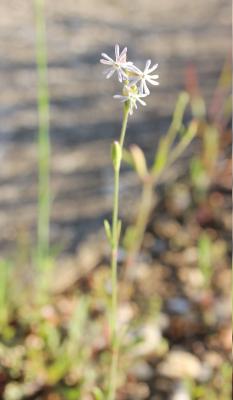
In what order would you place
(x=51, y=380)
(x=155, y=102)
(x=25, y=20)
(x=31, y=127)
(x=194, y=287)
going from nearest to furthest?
(x=51, y=380) < (x=194, y=287) < (x=31, y=127) < (x=155, y=102) < (x=25, y=20)

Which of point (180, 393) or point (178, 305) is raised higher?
point (178, 305)

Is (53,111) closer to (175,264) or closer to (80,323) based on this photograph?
(175,264)

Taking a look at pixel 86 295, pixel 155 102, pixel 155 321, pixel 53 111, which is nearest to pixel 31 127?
pixel 53 111

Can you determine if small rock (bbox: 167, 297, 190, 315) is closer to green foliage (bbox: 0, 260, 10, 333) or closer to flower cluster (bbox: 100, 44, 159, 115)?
green foliage (bbox: 0, 260, 10, 333)

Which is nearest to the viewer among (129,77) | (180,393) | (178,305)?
(129,77)

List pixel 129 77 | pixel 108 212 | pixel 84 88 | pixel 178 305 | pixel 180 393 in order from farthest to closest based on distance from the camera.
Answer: pixel 84 88 → pixel 108 212 → pixel 178 305 → pixel 180 393 → pixel 129 77

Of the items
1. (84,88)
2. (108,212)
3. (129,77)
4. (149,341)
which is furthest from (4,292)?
(84,88)

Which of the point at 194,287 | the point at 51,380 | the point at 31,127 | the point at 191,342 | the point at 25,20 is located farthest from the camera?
the point at 25,20

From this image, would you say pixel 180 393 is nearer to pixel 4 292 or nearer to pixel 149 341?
pixel 149 341
